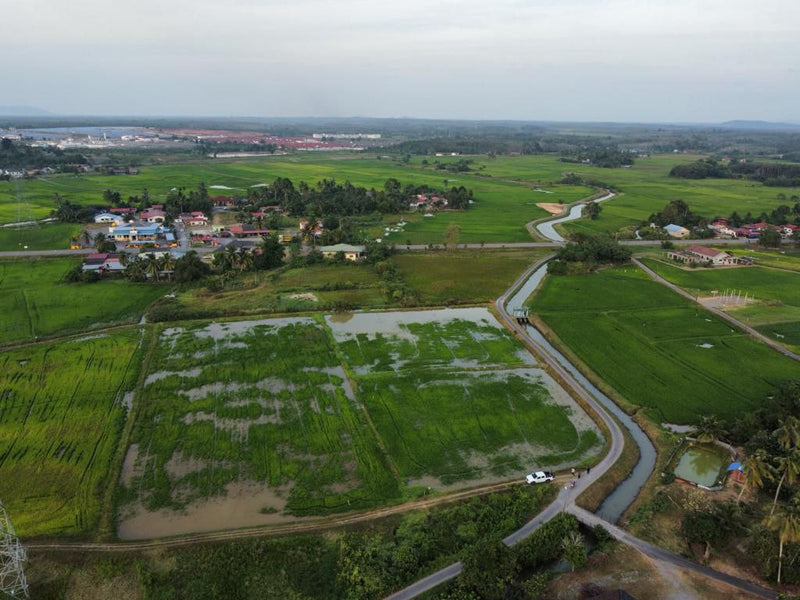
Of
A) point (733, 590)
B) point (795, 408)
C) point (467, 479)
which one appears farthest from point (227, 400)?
point (795, 408)

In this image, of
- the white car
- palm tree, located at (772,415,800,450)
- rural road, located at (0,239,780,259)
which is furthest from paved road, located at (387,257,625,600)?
rural road, located at (0,239,780,259)

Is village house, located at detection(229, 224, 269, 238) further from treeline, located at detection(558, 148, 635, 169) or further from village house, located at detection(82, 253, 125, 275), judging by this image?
treeline, located at detection(558, 148, 635, 169)

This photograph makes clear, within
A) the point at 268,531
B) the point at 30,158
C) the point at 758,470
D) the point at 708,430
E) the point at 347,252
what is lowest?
the point at 268,531

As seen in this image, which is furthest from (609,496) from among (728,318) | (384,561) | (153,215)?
(153,215)

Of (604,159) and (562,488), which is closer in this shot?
(562,488)

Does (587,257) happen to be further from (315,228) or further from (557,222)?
(315,228)

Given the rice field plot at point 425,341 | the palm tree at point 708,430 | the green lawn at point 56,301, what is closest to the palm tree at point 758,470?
the palm tree at point 708,430
